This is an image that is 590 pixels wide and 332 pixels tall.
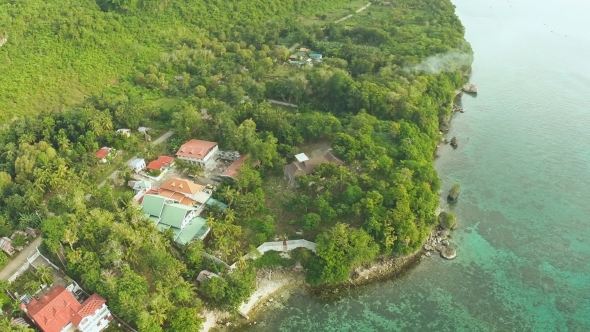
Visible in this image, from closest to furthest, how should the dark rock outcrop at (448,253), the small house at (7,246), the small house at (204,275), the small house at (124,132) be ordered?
the small house at (204,275) → the small house at (7,246) → the dark rock outcrop at (448,253) → the small house at (124,132)

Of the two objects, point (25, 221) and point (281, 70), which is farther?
point (281, 70)

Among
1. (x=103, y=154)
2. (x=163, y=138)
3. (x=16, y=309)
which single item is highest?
(x=16, y=309)

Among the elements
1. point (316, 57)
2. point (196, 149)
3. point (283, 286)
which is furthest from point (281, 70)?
point (283, 286)

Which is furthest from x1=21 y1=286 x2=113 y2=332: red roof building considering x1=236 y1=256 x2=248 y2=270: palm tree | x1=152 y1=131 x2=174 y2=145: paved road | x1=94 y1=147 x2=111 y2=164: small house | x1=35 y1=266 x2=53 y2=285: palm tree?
x1=152 y1=131 x2=174 y2=145: paved road

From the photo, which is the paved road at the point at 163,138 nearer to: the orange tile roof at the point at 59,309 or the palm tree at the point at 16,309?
the orange tile roof at the point at 59,309

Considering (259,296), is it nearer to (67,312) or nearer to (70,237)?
(67,312)

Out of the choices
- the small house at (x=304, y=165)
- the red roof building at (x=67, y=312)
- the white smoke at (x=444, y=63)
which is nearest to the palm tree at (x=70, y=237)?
the red roof building at (x=67, y=312)

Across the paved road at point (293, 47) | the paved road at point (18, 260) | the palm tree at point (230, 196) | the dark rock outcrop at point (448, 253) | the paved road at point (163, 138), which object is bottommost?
the dark rock outcrop at point (448, 253)
